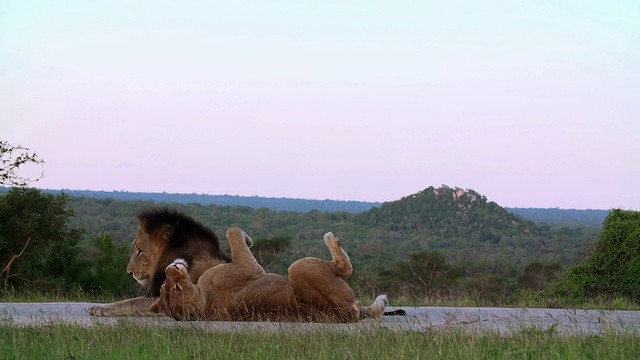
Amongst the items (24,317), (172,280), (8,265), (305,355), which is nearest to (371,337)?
(305,355)

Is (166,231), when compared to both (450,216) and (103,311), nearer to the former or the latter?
(103,311)

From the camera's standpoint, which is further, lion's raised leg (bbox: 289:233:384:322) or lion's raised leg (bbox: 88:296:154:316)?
lion's raised leg (bbox: 88:296:154:316)

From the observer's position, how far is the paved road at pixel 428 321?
8188mm

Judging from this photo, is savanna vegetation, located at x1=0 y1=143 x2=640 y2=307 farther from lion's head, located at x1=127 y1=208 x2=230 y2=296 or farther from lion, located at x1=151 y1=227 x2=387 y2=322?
lion, located at x1=151 y1=227 x2=387 y2=322

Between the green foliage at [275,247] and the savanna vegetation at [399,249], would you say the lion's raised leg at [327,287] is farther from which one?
the green foliage at [275,247]

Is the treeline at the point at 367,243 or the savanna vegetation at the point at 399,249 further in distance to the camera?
the treeline at the point at 367,243

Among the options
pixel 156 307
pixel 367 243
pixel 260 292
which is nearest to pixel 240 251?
pixel 260 292

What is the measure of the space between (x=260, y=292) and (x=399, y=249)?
54.5m

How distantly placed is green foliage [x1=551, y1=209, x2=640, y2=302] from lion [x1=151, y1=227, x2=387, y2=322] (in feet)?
20.9

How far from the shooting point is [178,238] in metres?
10.0

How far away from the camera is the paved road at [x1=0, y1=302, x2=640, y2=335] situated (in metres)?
8.19

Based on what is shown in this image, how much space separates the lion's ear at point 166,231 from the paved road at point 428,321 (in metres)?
1.24

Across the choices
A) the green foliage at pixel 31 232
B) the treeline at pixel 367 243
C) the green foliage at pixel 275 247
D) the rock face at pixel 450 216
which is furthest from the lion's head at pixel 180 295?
the rock face at pixel 450 216

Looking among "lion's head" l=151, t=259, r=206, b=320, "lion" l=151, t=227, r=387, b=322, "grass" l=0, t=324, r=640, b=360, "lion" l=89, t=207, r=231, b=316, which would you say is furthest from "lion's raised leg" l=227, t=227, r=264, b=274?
"grass" l=0, t=324, r=640, b=360
